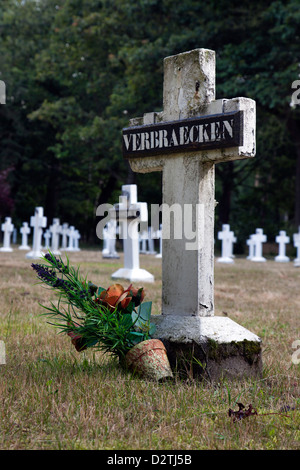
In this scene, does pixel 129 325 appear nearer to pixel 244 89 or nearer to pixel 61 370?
pixel 61 370

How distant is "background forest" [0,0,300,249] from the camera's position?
19.3 meters

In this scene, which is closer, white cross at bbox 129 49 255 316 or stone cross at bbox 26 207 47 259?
white cross at bbox 129 49 255 316

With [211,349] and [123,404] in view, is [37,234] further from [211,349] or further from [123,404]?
[123,404]

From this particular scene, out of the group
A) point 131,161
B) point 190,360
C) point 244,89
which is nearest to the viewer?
point 190,360

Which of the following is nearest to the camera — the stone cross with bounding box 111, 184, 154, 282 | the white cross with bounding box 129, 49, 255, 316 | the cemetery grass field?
the cemetery grass field

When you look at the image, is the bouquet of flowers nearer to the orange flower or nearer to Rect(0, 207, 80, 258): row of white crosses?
the orange flower

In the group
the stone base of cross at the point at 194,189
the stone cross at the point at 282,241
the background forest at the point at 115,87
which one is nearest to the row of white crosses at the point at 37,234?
the background forest at the point at 115,87

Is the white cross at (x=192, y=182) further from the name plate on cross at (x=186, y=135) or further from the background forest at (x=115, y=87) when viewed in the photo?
the background forest at (x=115, y=87)

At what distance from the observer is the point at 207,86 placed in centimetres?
378

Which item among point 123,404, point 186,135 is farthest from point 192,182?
point 123,404

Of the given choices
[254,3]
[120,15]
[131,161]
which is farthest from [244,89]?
[131,161]

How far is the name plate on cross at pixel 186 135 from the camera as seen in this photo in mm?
3504

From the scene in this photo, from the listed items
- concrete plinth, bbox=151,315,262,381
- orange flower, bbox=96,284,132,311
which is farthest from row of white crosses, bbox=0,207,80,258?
concrete plinth, bbox=151,315,262,381

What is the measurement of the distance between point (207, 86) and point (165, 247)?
45.7 inches
